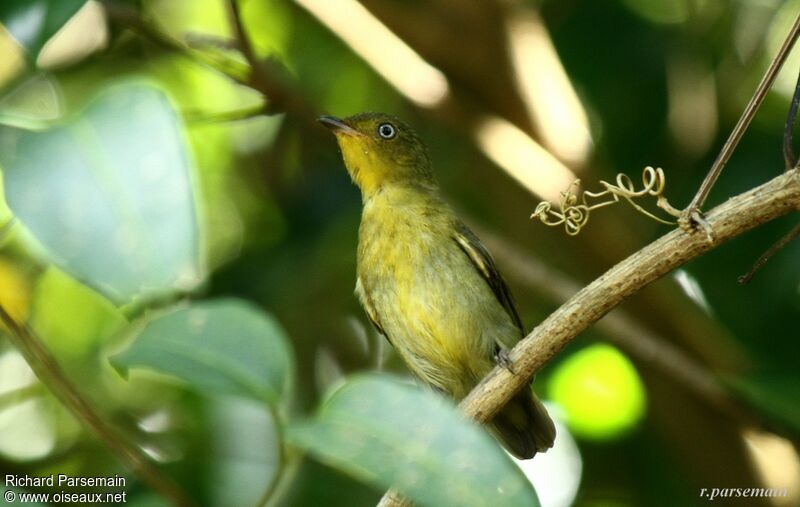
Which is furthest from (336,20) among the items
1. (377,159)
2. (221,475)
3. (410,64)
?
(221,475)

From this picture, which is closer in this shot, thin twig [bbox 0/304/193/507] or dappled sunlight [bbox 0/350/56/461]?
thin twig [bbox 0/304/193/507]

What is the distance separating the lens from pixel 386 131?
17.7 feet

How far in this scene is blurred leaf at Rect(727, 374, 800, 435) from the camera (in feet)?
12.7

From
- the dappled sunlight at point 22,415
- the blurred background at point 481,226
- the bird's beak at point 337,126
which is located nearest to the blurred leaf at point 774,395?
the blurred background at point 481,226

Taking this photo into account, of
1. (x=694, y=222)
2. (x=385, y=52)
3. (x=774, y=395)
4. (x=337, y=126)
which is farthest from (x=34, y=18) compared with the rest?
(x=774, y=395)

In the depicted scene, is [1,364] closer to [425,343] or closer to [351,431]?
[425,343]

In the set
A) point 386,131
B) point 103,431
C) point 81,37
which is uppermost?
point 386,131

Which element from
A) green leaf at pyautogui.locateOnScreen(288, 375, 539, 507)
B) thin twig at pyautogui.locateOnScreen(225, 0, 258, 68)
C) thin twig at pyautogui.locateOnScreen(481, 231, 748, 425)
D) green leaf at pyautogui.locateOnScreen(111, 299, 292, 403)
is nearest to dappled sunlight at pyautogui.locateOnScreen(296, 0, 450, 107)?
thin twig at pyautogui.locateOnScreen(225, 0, 258, 68)

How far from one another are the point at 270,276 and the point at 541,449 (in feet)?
5.15

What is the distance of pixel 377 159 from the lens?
541cm

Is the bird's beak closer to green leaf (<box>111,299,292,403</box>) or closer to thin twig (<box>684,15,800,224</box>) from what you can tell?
thin twig (<box>684,15,800,224</box>)

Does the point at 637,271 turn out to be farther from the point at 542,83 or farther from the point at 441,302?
the point at 542,83

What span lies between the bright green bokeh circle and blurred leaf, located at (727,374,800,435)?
27.9 inches

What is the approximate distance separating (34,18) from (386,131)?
2.85 m
